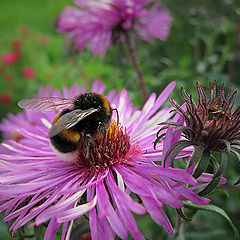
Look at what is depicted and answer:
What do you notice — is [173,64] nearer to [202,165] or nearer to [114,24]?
[114,24]

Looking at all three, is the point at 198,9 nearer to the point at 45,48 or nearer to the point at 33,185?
the point at 33,185

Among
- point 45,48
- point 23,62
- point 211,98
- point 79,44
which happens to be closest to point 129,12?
point 79,44

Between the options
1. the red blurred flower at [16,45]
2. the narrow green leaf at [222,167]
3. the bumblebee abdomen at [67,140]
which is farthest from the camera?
the red blurred flower at [16,45]

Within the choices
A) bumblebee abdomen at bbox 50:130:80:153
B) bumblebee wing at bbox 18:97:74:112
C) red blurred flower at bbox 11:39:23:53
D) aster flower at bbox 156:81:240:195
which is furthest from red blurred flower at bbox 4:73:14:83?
aster flower at bbox 156:81:240:195

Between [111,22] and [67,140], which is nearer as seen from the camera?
[67,140]

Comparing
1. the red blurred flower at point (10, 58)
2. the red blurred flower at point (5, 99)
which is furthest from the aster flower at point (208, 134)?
the red blurred flower at point (10, 58)

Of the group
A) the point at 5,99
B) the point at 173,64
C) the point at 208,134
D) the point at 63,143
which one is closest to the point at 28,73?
the point at 5,99

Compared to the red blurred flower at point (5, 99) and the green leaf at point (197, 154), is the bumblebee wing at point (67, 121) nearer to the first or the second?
the green leaf at point (197, 154)

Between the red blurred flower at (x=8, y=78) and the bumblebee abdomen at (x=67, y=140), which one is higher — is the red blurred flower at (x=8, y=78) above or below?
below
